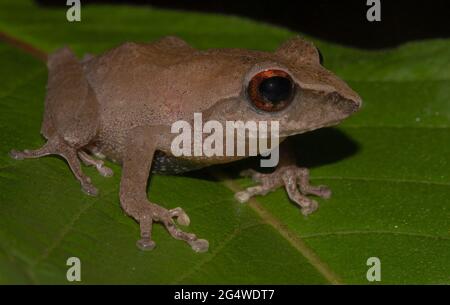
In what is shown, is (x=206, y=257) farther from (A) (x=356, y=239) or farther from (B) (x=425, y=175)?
(B) (x=425, y=175)

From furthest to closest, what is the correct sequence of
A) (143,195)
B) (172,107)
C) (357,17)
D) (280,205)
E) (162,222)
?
(357,17) → (172,107) → (280,205) → (143,195) → (162,222)

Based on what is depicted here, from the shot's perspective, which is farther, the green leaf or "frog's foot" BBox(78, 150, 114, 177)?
"frog's foot" BBox(78, 150, 114, 177)

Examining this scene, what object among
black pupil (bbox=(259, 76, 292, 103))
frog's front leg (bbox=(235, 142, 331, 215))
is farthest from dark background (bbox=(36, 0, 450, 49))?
black pupil (bbox=(259, 76, 292, 103))

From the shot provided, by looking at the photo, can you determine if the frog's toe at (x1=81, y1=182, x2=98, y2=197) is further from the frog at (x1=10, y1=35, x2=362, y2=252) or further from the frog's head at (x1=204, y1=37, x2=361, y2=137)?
the frog's head at (x1=204, y1=37, x2=361, y2=137)

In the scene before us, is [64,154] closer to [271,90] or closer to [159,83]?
[159,83]

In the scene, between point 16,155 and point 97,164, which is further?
point 97,164

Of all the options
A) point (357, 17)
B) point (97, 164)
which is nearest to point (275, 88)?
point (97, 164)

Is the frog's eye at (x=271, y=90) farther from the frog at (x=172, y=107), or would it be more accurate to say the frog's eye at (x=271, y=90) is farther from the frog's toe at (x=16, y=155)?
the frog's toe at (x=16, y=155)
